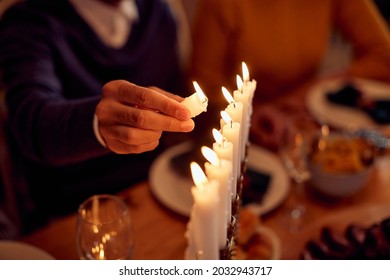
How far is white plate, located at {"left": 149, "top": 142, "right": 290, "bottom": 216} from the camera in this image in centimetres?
98

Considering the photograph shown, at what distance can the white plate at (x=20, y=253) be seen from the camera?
757 millimetres

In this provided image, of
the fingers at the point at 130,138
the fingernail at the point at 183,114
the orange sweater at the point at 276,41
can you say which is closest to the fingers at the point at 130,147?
the fingers at the point at 130,138

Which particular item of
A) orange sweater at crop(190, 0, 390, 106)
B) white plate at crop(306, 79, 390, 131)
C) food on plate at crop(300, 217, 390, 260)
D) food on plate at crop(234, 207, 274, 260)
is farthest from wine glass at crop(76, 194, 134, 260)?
orange sweater at crop(190, 0, 390, 106)

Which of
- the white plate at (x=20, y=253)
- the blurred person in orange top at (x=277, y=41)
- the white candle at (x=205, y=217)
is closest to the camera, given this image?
Result: the white candle at (x=205, y=217)

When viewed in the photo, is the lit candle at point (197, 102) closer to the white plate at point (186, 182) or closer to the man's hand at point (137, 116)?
the man's hand at point (137, 116)

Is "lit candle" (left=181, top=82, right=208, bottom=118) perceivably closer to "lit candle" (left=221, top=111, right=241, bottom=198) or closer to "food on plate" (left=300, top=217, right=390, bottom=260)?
"lit candle" (left=221, top=111, right=241, bottom=198)

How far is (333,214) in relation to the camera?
0.94 m

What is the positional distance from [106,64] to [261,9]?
0.63m

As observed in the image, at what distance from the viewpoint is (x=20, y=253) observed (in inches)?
30.2

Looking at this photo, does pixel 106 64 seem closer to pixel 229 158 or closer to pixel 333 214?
pixel 333 214

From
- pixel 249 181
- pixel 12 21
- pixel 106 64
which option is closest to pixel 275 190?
pixel 249 181

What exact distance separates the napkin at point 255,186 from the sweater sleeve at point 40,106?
34 centimetres

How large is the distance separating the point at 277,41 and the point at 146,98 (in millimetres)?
1193

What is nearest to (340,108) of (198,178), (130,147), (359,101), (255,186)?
(359,101)
